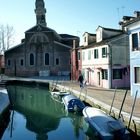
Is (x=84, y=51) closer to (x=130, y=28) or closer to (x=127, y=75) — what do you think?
(x=127, y=75)

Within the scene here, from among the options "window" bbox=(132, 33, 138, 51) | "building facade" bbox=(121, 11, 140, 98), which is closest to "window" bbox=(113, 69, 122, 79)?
"building facade" bbox=(121, 11, 140, 98)

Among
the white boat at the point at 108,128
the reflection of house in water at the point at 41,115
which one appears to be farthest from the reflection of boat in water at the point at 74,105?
the white boat at the point at 108,128

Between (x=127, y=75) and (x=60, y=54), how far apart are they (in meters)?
29.3

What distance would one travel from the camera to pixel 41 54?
201 feet

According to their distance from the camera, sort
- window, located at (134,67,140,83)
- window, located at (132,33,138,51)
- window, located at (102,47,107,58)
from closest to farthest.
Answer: window, located at (134,67,140,83) < window, located at (132,33,138,51) < window, located at (102,47,107,58)

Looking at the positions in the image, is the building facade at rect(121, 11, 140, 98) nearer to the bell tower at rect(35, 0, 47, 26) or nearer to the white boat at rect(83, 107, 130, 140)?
the white boat at rect(83, 107, 130, 140)

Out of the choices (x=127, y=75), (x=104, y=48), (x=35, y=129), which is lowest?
(x=35, y=129)

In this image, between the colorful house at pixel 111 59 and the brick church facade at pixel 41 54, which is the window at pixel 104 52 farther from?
the brick church facade at pixel 41 54

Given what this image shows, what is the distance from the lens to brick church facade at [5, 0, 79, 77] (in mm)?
60500

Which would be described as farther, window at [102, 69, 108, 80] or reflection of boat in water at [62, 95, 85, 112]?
window at [102, 69, 108, 80]

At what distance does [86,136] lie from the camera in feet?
54.3

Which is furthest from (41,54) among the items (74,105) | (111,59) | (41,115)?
(74,105)

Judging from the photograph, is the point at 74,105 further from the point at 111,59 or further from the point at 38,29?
the point at 38,29

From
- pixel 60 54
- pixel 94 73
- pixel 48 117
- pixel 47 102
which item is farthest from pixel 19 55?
pixel 48 117
